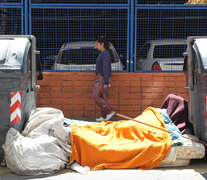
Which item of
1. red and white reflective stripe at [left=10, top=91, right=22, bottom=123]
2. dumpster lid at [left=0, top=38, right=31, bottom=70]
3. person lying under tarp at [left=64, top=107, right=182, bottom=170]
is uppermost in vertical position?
dumpster lid at [left=0, top=38, right=31, bottom=70]

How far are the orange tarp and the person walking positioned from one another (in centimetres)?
243

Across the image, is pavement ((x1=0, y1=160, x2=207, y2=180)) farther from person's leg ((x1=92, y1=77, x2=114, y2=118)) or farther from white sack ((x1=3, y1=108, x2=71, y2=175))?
person's leg ((x1=92, y1=77, x2=114, y2=118))

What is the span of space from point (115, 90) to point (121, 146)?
3472 millimetres

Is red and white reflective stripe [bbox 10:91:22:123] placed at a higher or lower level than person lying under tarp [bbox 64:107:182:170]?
higher

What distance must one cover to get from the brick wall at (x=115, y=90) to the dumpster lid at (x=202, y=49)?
296cm

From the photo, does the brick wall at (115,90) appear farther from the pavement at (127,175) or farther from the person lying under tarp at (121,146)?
the pavement at (127,175)

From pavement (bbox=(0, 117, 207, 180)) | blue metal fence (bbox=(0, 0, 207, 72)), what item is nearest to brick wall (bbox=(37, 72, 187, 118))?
blue metal fence (bbox=(0, 0, 207, 72))

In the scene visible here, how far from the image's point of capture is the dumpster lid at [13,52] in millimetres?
4719

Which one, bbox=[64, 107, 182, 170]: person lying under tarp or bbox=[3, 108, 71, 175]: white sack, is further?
bbox=[64, 107, 182, 170]: person lying under tarp

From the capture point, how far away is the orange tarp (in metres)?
4.59

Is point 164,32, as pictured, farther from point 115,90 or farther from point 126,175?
point 126,175

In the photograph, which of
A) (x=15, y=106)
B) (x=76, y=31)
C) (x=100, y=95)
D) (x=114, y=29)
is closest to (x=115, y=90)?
(x=100, y=95)

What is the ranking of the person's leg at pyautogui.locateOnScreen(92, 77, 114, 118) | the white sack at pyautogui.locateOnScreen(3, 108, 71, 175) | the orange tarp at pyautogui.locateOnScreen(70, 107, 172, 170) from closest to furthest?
the white sack at pyautogui.locateOnScreen(3, 108, 71, 175) → the orange tarp at pyautogui.locateOnScreen(70, 107, 172, 170) → the person's leg at pyautogui.locateOnScreen(92, 77, 114, 118)

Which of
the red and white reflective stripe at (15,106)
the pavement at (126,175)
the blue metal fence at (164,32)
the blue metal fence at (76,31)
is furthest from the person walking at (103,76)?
the pavement at (126,175)
